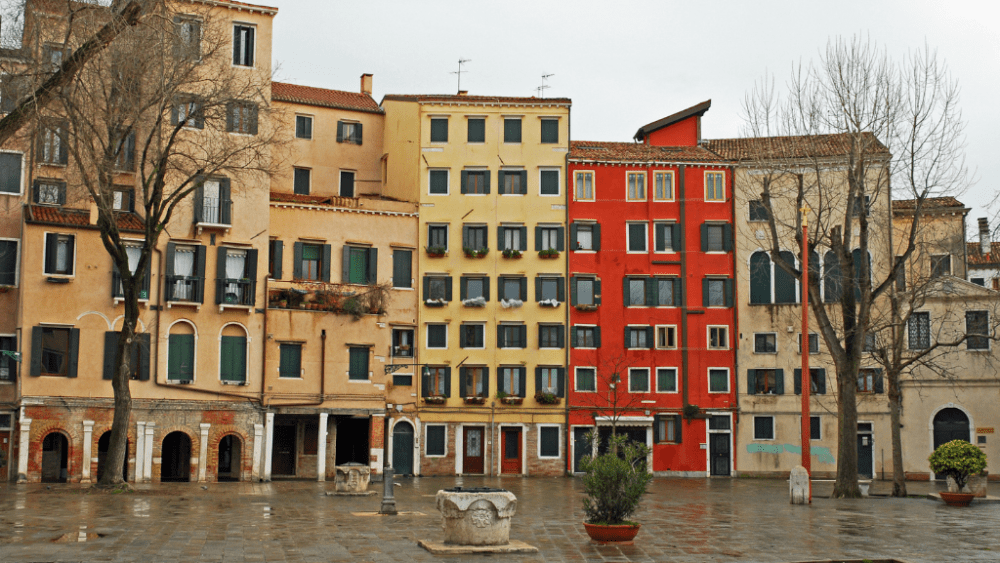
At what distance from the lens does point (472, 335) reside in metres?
55.7

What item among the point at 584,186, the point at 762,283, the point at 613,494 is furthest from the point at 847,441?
the point at 584,186

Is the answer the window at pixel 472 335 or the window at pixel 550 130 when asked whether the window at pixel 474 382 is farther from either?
the window at pixel 550 130

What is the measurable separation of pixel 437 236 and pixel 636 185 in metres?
11.2

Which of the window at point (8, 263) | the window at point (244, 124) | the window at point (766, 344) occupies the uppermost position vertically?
the window at point (244, 124)

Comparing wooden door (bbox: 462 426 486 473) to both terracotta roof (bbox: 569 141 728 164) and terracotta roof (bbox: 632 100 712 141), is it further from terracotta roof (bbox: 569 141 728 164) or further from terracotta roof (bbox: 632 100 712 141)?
terracotta roof (bbox: 632 100 712 141)

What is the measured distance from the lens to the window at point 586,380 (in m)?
55.9

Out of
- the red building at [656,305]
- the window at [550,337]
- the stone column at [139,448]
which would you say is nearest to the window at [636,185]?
the red building at [656,305]

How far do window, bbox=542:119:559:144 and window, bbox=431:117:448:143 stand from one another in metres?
5.34

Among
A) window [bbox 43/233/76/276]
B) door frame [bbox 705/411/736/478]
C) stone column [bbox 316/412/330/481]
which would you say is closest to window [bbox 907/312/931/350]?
door frame [bbox 705/411/736/478]

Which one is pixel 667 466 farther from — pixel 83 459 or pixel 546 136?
pixel 83 459

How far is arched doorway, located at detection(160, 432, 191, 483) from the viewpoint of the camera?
4706 centimetres

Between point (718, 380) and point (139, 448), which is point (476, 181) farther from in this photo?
point (139, 448)

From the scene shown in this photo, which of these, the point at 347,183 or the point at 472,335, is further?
the point at 347,183

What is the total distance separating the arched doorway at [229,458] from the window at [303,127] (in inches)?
682
